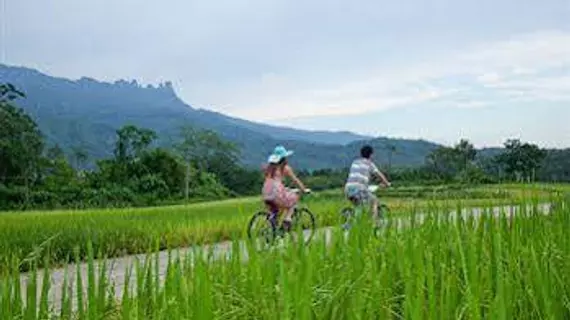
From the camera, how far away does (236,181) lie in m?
45.3

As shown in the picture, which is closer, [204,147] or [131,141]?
[131,141]

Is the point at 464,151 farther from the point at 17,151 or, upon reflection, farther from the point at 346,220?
the point at 346,220

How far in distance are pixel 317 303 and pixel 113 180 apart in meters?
33.9

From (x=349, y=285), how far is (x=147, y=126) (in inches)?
5539

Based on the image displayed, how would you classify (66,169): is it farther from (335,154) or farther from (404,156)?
(335,154)

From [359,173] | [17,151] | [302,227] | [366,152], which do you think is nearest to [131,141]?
[17,151]

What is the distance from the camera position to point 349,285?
2.06 m

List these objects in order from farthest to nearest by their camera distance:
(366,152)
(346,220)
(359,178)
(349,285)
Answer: (366,152) → (359,178) → (346,220) → (349,285)

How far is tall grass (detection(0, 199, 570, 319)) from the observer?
1809 millimetres

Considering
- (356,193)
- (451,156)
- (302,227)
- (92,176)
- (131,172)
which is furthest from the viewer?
(451,156)

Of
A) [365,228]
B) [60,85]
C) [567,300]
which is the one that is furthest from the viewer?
[60,85]

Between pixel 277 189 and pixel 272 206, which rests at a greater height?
pixel 277 189

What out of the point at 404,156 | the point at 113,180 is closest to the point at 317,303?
the point at 113,180

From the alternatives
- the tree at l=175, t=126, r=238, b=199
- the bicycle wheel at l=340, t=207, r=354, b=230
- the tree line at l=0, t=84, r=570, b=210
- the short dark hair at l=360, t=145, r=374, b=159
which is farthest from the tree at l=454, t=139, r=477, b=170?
the bicycle wheel at l=340, t=207, r=354, b=230
